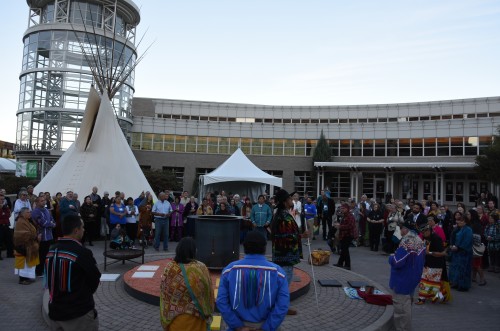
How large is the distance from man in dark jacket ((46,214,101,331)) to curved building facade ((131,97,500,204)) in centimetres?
3306

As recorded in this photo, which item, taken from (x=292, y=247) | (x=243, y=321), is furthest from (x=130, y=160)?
(x=243, y=321)

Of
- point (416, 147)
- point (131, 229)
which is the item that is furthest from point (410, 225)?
point (416, 147)

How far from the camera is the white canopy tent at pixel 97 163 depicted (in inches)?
589

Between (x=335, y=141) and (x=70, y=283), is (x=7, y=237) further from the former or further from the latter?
(x=335, y=141)

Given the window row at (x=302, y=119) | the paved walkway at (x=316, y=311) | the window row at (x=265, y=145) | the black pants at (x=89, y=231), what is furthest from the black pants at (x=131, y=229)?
the window row at (x=302, y=119)

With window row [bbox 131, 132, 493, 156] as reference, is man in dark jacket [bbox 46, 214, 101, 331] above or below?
below

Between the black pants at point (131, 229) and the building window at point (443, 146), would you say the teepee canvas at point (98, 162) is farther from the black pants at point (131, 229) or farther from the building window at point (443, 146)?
the building window at point (443, 146)

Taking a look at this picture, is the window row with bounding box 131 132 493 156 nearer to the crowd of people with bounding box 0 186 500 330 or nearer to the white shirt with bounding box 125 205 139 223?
the crowd of people with bounding box 0 186 500 330

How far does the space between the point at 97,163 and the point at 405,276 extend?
1338cm

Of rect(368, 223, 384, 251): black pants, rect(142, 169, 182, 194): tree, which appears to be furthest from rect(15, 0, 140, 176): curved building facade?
rect(368, 223, 384, 251): black pants

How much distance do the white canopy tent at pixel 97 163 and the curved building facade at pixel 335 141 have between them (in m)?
20.6

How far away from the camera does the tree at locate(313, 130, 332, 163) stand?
36906 mm

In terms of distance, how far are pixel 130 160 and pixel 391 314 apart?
43.5 feet

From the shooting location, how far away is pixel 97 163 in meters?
15.6
